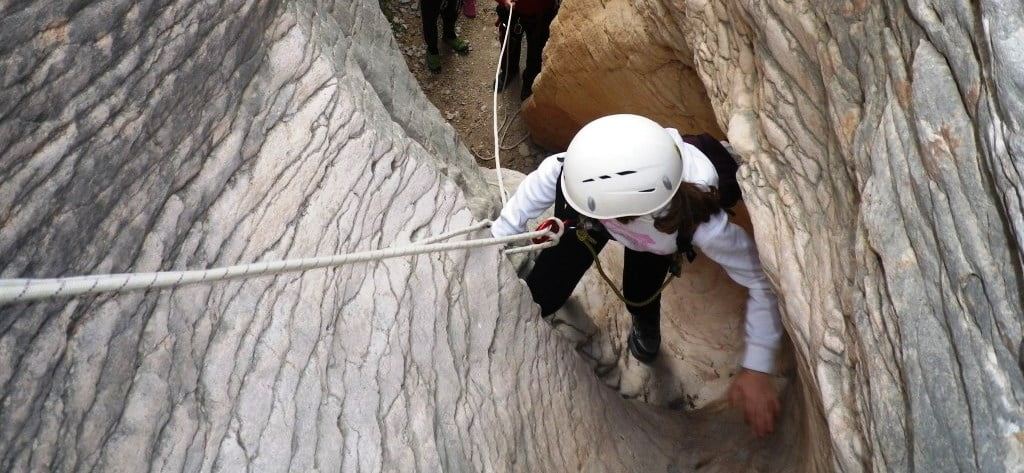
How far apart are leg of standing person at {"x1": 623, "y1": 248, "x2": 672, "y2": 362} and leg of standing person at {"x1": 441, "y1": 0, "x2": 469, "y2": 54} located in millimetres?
3607

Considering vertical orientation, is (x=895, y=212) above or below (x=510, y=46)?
above

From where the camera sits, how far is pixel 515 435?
2572mm

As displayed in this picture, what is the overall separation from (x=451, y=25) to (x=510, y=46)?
2.26 ft

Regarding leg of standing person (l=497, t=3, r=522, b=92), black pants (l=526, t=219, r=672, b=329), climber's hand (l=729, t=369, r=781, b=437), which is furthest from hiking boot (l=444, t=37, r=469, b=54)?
climber's hand (l=729, t=369, r=781, b=437)

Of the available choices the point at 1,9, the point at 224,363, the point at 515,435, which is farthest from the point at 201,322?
the point at 515,435

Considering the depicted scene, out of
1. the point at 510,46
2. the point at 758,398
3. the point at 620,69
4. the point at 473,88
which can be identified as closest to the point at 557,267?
the point at 758,398

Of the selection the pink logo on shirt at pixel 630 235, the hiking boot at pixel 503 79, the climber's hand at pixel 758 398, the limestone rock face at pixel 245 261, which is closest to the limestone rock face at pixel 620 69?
the pink logo on shirt at pixel 630 235

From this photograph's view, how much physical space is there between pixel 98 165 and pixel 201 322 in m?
0.49

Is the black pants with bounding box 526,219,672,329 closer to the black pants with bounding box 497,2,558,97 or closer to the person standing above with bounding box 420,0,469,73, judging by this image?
the black pants with bounding box 497,2,558,97

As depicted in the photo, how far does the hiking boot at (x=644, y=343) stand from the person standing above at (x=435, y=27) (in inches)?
141

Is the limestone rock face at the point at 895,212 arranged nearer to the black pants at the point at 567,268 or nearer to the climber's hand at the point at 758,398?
the climber's hand at the point at 758,398

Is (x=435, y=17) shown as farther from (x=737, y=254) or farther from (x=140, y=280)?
(x=140, y=280)

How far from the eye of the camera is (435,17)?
6105 millimetres

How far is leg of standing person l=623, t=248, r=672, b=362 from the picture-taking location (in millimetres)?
3287
